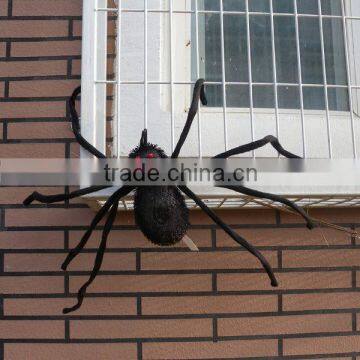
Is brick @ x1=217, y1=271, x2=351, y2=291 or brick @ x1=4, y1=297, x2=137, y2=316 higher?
brick @ x1=217, y1=271, x2=351, y2=291

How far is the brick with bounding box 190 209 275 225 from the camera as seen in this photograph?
5.93 feet

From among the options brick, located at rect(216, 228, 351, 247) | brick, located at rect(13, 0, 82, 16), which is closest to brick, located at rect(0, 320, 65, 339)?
brick, located at rect(216, 228, 351, 247)

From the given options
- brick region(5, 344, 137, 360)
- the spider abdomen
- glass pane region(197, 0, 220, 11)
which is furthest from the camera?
glass pane region(197, 0, 220, 11)

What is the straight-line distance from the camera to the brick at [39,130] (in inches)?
71.7

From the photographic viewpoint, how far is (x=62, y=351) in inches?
69.2

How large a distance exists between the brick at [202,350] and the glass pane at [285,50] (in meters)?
1.22

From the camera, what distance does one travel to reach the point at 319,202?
171cm

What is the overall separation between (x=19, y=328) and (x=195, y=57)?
4.64 ft

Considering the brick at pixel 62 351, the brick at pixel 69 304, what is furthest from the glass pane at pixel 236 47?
the brick at pixel 62 351

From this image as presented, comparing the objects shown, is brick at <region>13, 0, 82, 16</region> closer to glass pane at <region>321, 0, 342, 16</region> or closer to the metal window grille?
the metal window grille

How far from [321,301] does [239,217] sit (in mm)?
518

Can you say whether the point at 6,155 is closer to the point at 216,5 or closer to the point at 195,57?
the point at 195,57

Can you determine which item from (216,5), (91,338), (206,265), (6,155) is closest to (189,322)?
(206,265)

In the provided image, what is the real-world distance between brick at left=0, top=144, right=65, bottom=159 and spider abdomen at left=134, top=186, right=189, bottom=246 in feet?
1.78
